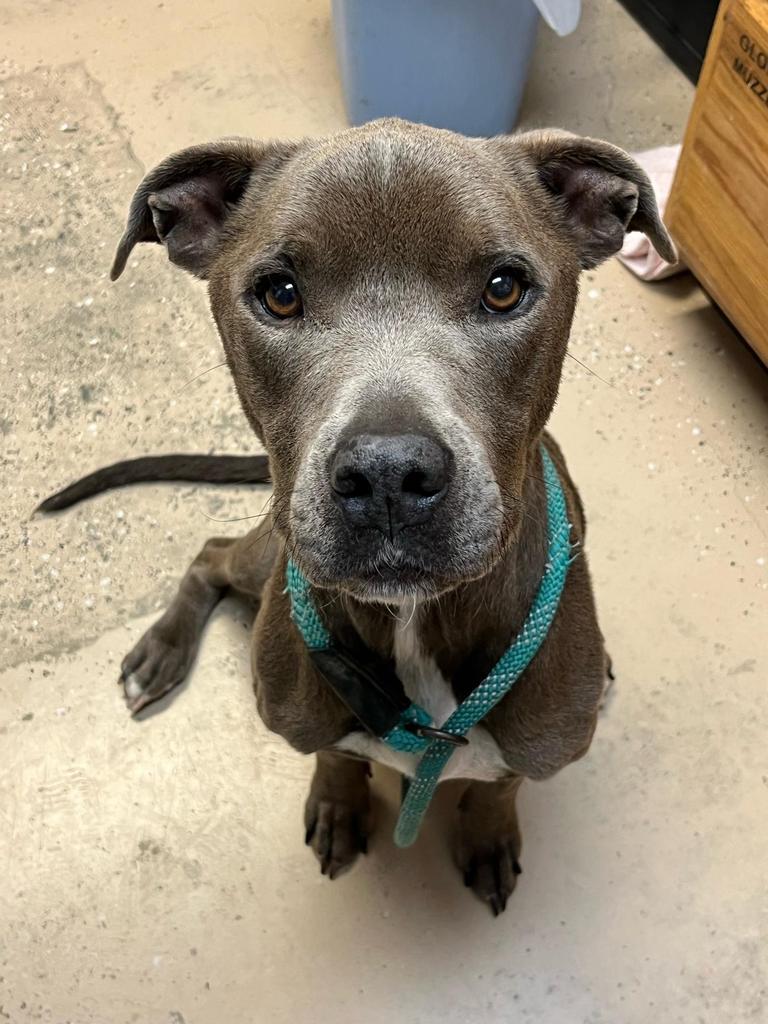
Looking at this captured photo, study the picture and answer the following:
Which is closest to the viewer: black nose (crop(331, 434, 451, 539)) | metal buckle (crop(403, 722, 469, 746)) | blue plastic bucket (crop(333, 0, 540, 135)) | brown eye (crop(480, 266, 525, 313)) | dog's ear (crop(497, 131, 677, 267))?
black nose (crop(331, 434, 451, 539))

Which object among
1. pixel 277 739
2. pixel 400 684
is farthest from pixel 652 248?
pixel 400 684

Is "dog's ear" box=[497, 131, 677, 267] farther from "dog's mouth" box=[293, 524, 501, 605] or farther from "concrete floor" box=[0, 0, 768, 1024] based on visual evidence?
"concrete floor" box=[0, 0, 768, 1024]

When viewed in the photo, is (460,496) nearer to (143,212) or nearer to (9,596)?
(143,212)

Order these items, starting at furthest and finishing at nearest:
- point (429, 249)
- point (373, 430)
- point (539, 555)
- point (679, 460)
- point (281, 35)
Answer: point (281, 35)
point (679, 460)
point (539, 555)
point (429, 249)
point (373, 430)

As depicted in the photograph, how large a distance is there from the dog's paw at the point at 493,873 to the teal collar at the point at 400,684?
663mm

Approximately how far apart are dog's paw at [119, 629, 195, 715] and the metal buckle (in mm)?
1091

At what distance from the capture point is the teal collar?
1.77 meters

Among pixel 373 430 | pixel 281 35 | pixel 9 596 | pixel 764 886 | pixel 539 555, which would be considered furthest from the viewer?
pixel 281 35

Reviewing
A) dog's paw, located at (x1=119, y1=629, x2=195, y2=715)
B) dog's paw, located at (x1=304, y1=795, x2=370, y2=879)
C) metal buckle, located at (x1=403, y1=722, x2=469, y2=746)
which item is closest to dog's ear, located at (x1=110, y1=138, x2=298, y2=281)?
metal buckle, located at (x1=403, y1=722, x2=469, y2=746)

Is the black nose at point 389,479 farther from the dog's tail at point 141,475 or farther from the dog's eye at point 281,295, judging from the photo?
the dog's tail at point 141,475

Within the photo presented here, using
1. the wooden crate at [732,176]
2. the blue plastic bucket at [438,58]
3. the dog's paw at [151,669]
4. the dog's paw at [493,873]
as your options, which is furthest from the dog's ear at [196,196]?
the blue plastic bucket at [438,58]

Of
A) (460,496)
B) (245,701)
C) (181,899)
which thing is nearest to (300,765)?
(245,701)

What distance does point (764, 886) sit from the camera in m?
2.50

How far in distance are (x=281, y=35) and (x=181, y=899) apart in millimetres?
3578
